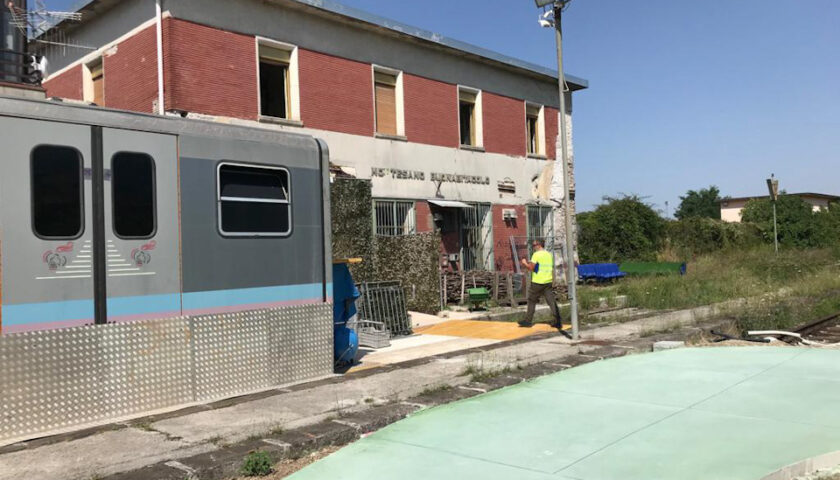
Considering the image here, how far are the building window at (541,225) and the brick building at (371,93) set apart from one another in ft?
0.22

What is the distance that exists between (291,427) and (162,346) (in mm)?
1728

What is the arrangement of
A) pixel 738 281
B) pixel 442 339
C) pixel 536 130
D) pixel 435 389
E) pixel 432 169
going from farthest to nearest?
pixel 536 130 < pixel 738 281 < pixel 432 169 < pixel 442 339 < pixel 435 389

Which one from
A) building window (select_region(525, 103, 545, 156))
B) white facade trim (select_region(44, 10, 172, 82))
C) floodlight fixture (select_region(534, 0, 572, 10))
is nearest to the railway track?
floodlight fixture (select_region(534, 0, 572, 10))

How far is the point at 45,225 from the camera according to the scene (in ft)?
19.7

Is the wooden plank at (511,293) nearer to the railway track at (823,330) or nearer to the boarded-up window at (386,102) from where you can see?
the boarded-up window at (386,102)

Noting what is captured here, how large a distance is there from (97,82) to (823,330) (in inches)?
683

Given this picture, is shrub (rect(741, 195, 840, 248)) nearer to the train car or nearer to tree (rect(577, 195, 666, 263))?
tree (rect(577, 195, 666, 263))

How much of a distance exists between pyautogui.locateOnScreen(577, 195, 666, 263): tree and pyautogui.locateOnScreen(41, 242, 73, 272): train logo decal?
88.8ft

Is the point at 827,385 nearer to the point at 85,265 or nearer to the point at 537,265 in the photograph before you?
the point at 537,265

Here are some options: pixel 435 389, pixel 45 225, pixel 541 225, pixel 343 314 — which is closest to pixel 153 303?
pixel 45 225

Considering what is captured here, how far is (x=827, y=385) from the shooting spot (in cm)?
727

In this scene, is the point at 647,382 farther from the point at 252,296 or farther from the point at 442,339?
the point at 442,339

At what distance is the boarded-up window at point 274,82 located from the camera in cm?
1603

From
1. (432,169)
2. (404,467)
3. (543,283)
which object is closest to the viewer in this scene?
(404,467)
